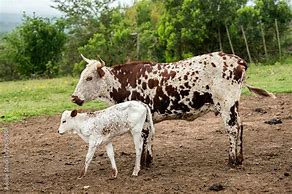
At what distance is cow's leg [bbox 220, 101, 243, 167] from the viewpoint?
9062mm

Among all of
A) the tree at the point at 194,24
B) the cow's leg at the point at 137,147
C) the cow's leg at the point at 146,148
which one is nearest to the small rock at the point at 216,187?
the cow's leg at the point at 137,147

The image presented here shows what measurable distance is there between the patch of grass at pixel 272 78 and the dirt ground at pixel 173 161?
3.18 m

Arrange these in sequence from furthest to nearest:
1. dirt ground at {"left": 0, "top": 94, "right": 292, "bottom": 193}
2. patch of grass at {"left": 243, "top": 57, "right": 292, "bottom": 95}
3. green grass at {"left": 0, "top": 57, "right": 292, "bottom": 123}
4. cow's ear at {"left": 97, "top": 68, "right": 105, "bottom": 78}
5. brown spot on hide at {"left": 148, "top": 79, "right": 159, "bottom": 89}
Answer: patch of grass at {"left": 243, "top": 57, "right": 292, "bottom": 95} < green grass at {"left": 0, "top": 57, "right": 292, "bottom": 123} < cow's ear at {"left": 97, "top": 68, "right": 105, "bottom": 78} < brown spot on hide at {"left": 148, "top": 79, "right": 159, "bottom": 89} < dirt ground at {"left": 0, "top": 94, "right": 292, "bottom": 193}

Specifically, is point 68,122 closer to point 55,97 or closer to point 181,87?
point 181,87

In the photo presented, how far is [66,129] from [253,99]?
7.96 metres

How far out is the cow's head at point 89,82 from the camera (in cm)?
969

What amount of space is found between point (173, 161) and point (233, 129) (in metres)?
1.25

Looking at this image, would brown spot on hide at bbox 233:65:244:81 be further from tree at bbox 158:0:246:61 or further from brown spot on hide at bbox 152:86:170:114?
tree at bbox 158:0:246:61

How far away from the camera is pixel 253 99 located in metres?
15.9

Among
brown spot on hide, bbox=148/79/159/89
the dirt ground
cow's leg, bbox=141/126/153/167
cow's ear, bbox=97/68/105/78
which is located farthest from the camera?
cow's ear, bbox=97/68/105/78

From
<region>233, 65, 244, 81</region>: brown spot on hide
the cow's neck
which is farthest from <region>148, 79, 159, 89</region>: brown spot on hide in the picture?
<region>233, 65, 244, 81</region>: brown spot on hide

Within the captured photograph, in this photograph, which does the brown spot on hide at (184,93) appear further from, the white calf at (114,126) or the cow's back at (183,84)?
the white calf at (114,126)

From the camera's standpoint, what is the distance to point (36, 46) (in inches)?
1571

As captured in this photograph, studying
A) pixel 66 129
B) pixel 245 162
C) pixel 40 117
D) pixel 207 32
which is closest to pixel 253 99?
pixel 40 117
